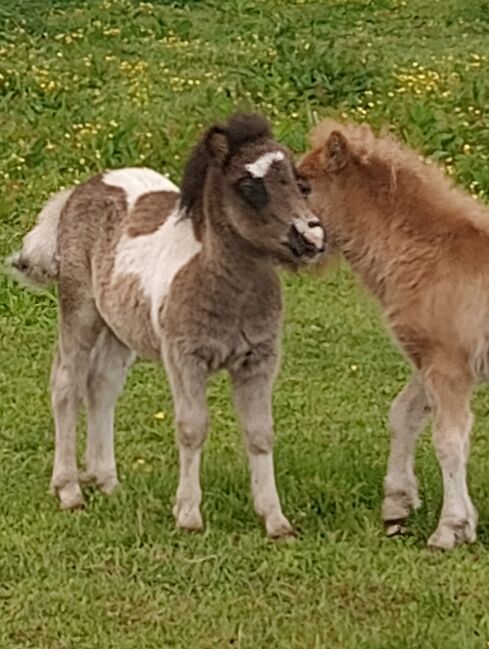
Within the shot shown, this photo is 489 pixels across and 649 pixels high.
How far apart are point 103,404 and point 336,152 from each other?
62.1 inches

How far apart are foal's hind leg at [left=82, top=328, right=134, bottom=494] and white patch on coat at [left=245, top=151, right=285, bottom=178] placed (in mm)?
1335

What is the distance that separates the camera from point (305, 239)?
634cm

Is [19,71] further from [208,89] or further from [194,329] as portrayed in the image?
[194,329]

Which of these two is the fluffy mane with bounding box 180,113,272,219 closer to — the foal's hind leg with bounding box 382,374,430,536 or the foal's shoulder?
the foal's shoulder

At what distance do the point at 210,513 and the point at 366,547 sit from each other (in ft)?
2.40

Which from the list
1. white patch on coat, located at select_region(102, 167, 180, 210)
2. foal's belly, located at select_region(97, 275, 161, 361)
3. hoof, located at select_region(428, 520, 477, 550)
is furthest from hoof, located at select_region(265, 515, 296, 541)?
white patch on coat, located at select_region(102, 167, 180, 210)

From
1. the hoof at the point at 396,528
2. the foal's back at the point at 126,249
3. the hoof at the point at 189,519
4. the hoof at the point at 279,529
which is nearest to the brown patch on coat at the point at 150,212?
the foal's back at the point at 126,249

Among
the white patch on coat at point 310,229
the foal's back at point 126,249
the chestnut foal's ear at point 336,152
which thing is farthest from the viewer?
the foal's back at point 126,249

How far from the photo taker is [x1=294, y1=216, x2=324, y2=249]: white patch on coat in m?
6.34

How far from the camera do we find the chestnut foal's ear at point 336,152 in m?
6.71

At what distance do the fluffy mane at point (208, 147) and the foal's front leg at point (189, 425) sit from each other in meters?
0.61

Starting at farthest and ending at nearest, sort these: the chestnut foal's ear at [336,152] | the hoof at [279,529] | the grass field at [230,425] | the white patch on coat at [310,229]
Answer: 1. the chestnut foal's ear at [336,152]
2. the hoof at [279,529]
3. the white patch on coat at [310,229]
4. the grass field at [230,425]

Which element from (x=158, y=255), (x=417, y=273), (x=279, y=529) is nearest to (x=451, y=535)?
(x=279, y=529)

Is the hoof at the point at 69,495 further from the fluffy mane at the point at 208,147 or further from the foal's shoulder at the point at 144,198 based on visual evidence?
the fluffy mane at the point at 208,147
